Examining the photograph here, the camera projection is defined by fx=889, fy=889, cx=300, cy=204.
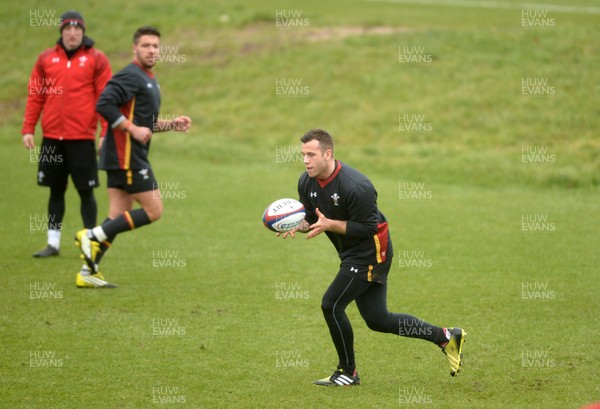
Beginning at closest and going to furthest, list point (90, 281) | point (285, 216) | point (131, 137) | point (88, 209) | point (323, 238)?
point (285, 216) → point (131, 137) → point (90, 281) → point (88, 209) → point (323, 238)

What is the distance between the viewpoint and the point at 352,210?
7484 mm

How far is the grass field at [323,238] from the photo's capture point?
8039 millimetres

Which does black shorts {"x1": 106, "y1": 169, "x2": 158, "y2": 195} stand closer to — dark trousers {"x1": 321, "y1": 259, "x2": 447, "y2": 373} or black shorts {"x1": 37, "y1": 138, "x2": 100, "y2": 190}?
black shorts {"x1": 37, "y1": 138, "x2": 100, "y2": 190}

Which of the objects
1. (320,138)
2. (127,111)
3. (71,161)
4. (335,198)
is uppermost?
(127,111)

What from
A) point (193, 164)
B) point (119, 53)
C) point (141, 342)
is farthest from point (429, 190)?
point (119, 53)

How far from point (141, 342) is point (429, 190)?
9980mm

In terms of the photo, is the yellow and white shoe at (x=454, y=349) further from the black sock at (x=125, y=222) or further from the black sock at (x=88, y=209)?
the black sock at (x=88, y=209)

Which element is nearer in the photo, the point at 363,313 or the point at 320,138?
the point at 320,138

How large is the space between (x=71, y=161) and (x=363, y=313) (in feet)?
18.6

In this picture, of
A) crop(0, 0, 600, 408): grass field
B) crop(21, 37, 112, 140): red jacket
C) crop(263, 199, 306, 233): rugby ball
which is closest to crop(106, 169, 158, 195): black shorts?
crop(0, 0, 600, 408): grass field

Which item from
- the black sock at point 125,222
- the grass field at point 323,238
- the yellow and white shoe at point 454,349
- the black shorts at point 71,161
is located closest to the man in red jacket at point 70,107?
the black shorts at point 71,161

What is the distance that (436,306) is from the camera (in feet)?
33.6

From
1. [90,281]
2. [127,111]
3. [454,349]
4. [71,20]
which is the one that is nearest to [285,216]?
[454,349]

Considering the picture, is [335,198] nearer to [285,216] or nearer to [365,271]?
[285,216]
